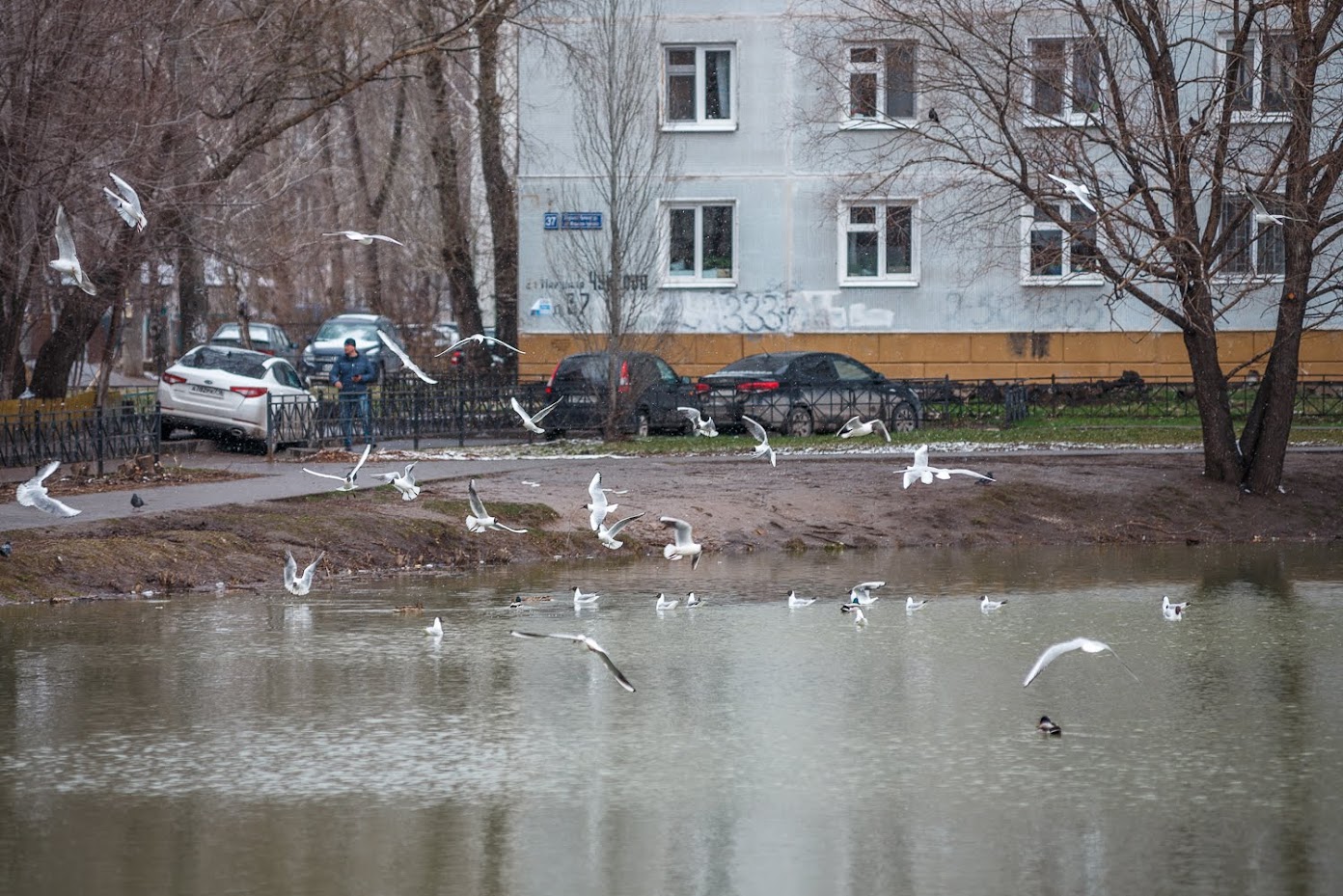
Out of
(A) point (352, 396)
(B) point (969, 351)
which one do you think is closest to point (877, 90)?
(B) point (969, 351)

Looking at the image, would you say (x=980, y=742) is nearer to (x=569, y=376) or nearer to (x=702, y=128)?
(x=569, y=376)

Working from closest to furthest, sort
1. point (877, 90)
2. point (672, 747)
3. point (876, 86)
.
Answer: point (672, 747) < point (877, 90) < point (876, 86)

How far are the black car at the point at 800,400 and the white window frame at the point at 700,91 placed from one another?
7881 millimetres

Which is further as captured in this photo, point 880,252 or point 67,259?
point 880,252

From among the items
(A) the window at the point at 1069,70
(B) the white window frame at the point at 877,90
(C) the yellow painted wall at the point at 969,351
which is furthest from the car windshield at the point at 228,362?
(A) the window at the point at 1069,70

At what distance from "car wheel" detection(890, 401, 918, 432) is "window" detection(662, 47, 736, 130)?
9.47m

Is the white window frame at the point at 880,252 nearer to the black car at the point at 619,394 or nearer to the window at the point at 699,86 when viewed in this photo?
the window at the point at 699,86

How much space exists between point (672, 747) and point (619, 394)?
66.2 feet

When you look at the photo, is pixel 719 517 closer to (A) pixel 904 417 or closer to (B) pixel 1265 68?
(B) pixel 1265 68

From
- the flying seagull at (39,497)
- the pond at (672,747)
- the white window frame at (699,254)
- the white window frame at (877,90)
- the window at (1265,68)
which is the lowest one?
the pond at (672,747)

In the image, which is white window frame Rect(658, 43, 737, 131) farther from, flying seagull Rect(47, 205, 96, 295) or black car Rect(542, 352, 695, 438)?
flying seagull Rect(47, 205, 96, 295)

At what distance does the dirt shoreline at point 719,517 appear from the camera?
18.1 metres

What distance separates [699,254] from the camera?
38719 millimetres

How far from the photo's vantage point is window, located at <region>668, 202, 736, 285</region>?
3862cm
